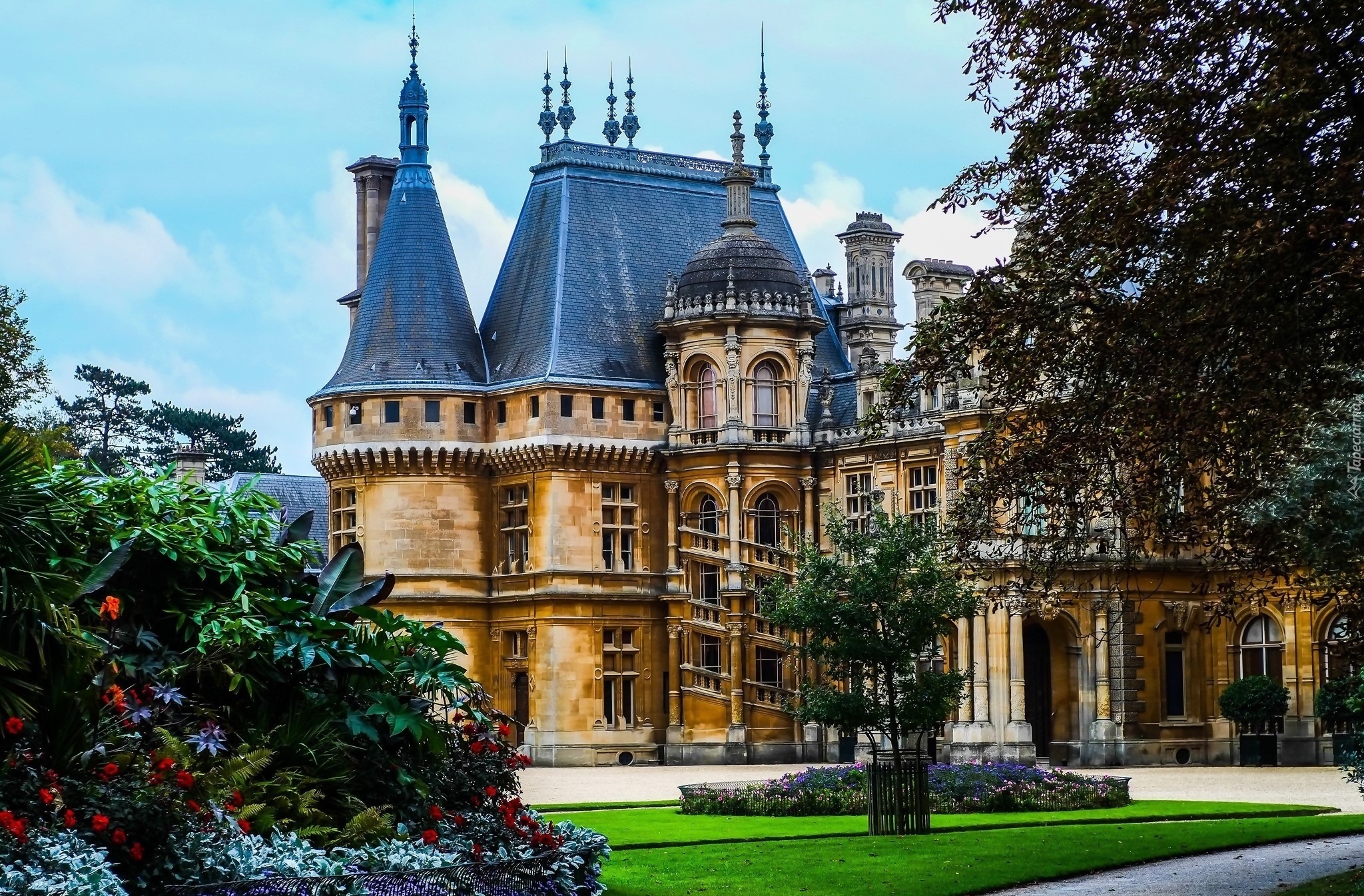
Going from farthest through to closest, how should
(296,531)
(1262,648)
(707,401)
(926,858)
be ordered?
(707,401)
(1262,648)
(926,858)
(296,531)

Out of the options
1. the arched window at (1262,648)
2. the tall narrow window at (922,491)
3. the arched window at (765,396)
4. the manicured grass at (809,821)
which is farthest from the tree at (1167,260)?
the arched window at (765,396)

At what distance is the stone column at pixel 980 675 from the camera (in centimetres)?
4675

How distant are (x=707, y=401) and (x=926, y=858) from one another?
33292mm

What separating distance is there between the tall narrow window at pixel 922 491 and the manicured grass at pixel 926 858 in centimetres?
2394

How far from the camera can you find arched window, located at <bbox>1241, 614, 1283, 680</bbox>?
1871 inches

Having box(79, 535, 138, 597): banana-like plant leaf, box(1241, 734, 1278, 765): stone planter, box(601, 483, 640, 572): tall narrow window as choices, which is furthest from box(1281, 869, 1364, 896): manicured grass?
box(601, 483, 640, 572): tall narrow window

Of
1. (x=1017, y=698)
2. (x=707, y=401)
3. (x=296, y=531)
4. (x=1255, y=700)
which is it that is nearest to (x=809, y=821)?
(x=296, y=531)

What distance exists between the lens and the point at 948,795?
1266 inches

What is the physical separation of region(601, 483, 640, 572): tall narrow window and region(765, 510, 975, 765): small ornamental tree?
81.8ft

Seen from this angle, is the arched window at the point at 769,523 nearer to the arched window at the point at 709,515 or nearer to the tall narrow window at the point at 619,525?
the arched window at the point at 709,515

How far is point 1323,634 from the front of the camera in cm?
4638

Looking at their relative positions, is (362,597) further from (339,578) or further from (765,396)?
(765,396)

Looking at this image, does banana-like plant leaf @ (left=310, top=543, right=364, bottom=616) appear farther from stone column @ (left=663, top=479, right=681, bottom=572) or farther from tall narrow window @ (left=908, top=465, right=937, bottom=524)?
stone column @ (left=663, top=479, right=681, bottom=572)

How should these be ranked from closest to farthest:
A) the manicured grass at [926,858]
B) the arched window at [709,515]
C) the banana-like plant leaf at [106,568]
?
1. the banana-like plant leaf at [106,568]
2. the manicured grass at [926,858]
3. the arched window at [709,515]
